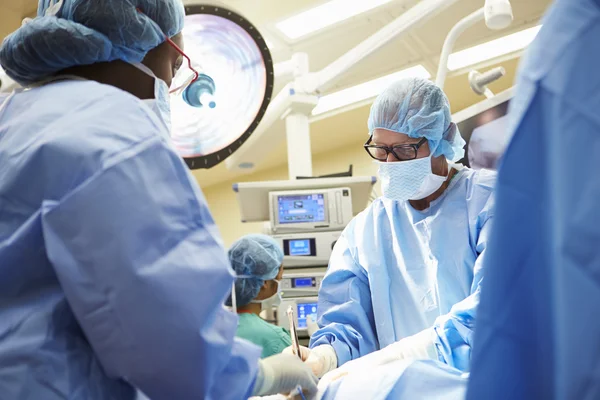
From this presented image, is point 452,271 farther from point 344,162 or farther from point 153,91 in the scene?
point 344,162

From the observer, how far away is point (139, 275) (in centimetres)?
72

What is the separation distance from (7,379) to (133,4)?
64cm

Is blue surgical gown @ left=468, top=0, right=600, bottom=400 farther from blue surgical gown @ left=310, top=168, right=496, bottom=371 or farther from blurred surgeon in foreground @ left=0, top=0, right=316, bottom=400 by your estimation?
blue surgical gown @ left=310, top=168, right=496, bottom=371

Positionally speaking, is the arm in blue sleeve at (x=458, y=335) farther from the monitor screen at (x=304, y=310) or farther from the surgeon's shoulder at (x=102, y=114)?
the monitor screen at (x=304, y=310)

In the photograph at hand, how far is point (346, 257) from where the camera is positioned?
1.72 metres

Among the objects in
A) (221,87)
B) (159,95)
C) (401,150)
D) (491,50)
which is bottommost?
(401,150)

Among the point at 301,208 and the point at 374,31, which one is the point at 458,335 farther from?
the point at 374,31

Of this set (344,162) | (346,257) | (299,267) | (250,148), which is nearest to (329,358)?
(346,257)

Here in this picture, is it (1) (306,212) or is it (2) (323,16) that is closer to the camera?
(1) (306,212)

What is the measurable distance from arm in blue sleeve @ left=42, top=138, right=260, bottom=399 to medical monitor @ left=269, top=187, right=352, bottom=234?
2000 mm

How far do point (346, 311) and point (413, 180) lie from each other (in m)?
0.42

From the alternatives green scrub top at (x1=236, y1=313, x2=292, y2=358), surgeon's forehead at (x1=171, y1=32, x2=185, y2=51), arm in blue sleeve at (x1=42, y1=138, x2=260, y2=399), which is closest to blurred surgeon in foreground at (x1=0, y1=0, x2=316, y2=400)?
arm in blue sleeve at (x1=42, y1=138, x2=260, y2=399)

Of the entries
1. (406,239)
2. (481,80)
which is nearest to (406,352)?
(406,239)

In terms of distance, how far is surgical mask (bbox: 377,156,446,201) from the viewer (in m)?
1.66
